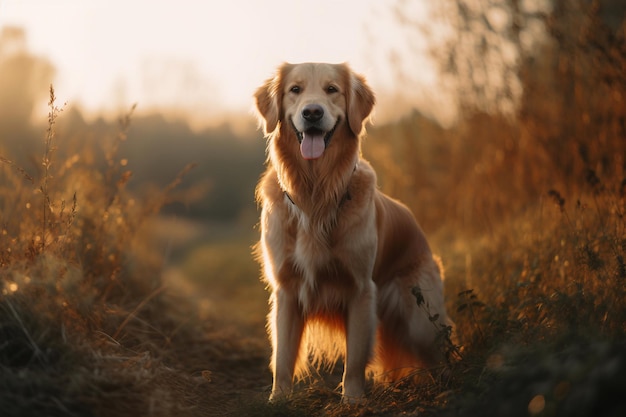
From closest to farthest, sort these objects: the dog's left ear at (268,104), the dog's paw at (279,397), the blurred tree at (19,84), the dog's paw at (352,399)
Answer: the dog's paw at (279,397) → the dog's paw at (352,399) → the dog's left ear at (268,104) → the blurred tree at (19,84)

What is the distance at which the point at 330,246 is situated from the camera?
3295 millimetres

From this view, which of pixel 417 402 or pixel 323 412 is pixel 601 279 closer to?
pixel 417 402

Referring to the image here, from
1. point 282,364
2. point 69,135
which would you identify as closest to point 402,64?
point 69,135

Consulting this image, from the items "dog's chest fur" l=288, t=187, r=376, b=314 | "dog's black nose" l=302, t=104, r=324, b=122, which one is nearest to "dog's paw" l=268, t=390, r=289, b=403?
"dog's chest fur" l=288, t=187, r=376, b=314

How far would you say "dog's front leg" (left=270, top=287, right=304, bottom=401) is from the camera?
3.34 m

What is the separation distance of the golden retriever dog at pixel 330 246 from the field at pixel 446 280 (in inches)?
10.1

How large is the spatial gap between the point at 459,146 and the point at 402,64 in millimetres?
1262

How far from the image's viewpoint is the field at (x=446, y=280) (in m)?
2.33

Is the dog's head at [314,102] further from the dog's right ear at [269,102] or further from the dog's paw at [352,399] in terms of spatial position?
the dog's paw at [352,399]

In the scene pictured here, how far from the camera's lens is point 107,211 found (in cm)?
420

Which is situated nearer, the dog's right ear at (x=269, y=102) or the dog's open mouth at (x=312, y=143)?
the dog's open mouth at (x=312, y=143)

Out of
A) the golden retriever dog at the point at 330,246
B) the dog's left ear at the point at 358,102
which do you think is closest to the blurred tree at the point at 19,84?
the golden retriever dog at the point at 330,246

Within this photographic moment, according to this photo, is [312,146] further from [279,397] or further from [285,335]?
[279,397]

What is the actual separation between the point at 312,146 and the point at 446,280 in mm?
2453
